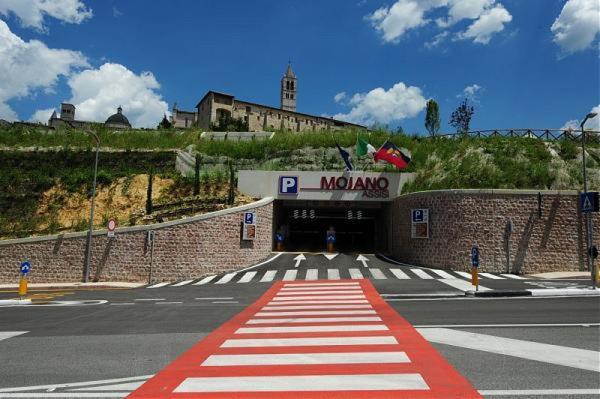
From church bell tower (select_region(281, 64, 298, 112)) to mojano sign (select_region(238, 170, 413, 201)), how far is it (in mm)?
96546

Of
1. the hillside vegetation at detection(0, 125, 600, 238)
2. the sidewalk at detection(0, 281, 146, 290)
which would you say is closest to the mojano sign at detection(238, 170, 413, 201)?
the hillside vegetation at detection(0, 125, 600, 238)

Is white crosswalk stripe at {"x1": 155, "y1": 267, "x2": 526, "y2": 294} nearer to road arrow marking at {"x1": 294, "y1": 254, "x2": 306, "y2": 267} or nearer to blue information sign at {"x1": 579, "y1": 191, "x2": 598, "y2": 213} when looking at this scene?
road arrow marking at {"x1": 294, "y1": 254, "x2": 306, "y2": 267}

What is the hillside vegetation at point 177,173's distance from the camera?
2655cm

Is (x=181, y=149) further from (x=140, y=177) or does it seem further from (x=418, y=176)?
(x=418, y=176)

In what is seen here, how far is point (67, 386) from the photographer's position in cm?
545

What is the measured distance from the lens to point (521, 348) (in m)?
7.10

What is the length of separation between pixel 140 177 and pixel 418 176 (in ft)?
71.7

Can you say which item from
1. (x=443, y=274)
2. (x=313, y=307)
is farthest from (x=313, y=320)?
(x=443, y=274)

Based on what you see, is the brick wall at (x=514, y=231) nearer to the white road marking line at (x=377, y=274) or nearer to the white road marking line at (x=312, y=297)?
the white road marking line at (x=377, y=274)

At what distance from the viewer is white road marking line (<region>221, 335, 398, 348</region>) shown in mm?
7453

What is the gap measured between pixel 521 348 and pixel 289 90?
124483mm

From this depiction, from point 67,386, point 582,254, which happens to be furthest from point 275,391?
point 582,254

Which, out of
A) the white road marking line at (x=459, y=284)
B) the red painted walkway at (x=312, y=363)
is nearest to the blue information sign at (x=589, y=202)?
the white road marking line at (x=459, y=284)

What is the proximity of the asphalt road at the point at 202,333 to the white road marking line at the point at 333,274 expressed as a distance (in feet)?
14.1
